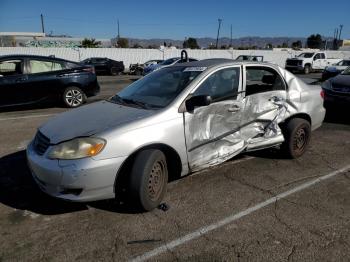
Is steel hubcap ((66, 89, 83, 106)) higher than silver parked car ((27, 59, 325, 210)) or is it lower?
lower

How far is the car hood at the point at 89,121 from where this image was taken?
12.2ft

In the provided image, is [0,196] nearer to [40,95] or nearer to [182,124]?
[182,124]

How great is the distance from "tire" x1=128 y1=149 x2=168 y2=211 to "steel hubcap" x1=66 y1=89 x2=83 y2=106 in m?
7.16

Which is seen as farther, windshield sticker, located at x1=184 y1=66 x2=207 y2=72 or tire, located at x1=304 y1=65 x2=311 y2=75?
tire, located at x1=304 y1=65 x2=311 y2=75

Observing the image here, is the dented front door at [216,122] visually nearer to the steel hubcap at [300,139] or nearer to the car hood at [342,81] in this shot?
the steel hubcap at [300,139]

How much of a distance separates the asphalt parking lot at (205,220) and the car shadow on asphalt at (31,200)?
1cm

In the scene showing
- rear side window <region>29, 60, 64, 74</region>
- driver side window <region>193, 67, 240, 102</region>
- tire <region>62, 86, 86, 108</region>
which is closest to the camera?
driver side window <region>193, 67, 240, 102</region>

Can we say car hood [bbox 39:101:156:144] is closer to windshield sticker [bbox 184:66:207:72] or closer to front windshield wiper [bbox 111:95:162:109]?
front windshield wiper [bbox 111:95:162:109]

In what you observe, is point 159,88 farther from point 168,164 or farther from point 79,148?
point 79,148

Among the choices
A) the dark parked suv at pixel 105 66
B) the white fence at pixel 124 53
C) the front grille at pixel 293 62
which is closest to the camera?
the dark parked suv at pixel 105 66

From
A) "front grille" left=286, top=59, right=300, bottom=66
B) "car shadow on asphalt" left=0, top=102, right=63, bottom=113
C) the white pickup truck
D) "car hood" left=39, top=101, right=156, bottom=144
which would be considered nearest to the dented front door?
"car hood" left=39, top=101, right=156, bottom=144

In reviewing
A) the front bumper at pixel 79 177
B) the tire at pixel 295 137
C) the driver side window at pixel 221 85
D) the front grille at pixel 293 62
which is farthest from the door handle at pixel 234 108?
the front grille at pixel 293 62

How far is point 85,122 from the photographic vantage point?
3.97 m

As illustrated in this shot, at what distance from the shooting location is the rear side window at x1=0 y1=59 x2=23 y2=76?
Answer: 31.1 ft
